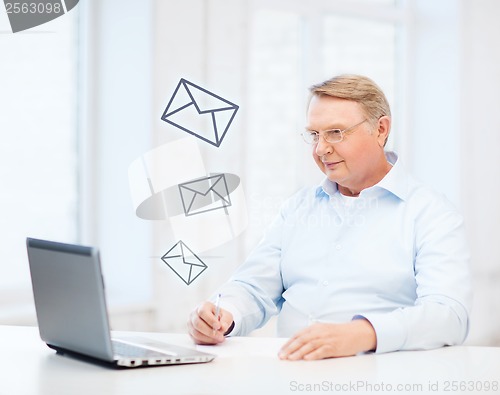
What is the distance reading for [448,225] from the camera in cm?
205

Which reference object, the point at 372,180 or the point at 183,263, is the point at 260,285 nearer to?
the point at 372,180

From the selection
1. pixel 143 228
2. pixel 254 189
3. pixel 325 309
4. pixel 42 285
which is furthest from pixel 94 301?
pixel 254 189

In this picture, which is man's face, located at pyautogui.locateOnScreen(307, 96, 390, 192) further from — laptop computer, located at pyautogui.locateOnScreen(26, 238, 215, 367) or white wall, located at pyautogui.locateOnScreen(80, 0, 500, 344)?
white wall, located at pyautogui.locateOnScreen(80, 0, 500, 344)

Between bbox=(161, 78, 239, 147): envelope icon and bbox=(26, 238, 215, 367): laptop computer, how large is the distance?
163 centimetres

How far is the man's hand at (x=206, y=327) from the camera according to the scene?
71.0 inches

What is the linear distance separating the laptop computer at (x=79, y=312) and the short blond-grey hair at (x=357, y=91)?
914 mm

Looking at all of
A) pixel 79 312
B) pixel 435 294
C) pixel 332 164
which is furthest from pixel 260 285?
pixel 79 312

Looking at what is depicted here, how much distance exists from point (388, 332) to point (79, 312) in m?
0.69

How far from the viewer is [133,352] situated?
156 cm

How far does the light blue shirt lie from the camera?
1.99 metres

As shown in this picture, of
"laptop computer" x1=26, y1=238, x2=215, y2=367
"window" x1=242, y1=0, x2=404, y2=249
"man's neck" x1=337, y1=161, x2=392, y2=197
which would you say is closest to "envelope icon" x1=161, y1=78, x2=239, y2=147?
"window" x1=242, y1=0, x2=404, y2=249

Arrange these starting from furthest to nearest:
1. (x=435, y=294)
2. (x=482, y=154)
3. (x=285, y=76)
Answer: (x=482, y=154), (x=285, y=76), (x=435, y=294)

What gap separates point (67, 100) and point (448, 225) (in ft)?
6.01

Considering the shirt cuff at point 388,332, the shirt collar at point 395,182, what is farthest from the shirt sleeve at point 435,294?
the shirt collar at point 395,182
